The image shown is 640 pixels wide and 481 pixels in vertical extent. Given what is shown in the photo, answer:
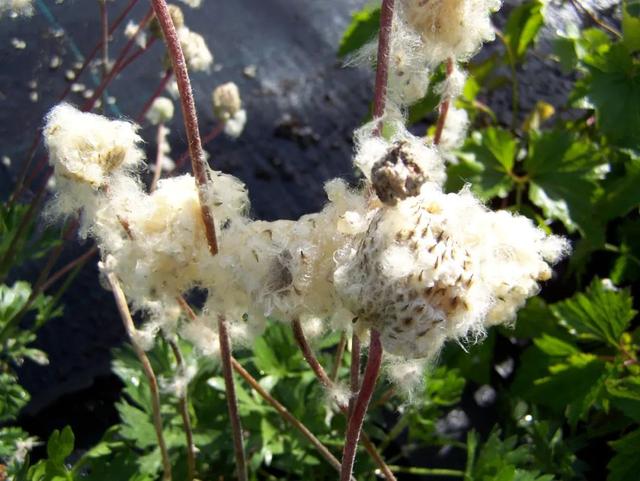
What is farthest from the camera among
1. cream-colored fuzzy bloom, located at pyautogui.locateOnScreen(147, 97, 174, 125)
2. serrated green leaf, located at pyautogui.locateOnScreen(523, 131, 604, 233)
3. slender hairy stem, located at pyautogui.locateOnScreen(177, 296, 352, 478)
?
serrated green leaf, located at pyautogui.locateOnScreen(523, 131, 604, 233)

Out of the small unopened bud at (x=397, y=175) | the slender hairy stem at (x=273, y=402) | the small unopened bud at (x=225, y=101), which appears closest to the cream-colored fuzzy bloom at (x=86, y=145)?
the slender hairy stem at (x=273, y=402)

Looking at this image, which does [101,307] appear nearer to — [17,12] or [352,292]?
[17,12]

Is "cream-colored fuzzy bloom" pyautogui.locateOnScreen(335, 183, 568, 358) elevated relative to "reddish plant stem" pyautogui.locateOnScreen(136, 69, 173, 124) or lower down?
elevated

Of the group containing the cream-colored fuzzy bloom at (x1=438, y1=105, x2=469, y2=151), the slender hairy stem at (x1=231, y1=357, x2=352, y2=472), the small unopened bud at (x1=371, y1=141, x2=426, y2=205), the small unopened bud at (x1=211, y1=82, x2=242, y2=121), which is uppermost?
the small unopened bud at (x1=371, y1=141, x2=426, y2=205)

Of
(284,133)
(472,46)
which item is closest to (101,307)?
(284,133)

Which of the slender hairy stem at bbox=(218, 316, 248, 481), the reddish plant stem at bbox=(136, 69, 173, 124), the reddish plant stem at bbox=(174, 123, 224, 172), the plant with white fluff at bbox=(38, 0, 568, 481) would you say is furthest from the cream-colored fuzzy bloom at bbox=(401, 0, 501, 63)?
the reddish plant stem at bbox=(136, 69, 173, 124)

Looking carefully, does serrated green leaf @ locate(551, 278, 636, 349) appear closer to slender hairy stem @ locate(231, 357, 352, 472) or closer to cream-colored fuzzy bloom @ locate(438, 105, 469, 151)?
cream-colored fuzzy bloom @ locate(438, 105, 469, 151)

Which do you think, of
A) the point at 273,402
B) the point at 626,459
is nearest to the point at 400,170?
the point at 273,402

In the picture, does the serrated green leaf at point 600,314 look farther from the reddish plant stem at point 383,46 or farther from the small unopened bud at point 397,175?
the small unopened bud at point 397,175

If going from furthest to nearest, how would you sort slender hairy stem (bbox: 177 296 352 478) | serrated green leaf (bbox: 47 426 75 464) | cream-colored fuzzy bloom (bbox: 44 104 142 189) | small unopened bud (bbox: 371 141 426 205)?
serrated green leaf (bbox: 47 426 75 464) → slender hairy stem (bbox: 177 296 352 478) → cream-colored fuzzy bloom (bbox: 44 104 142 189) → small unopened bud (bbox: 371 141 426 205)
